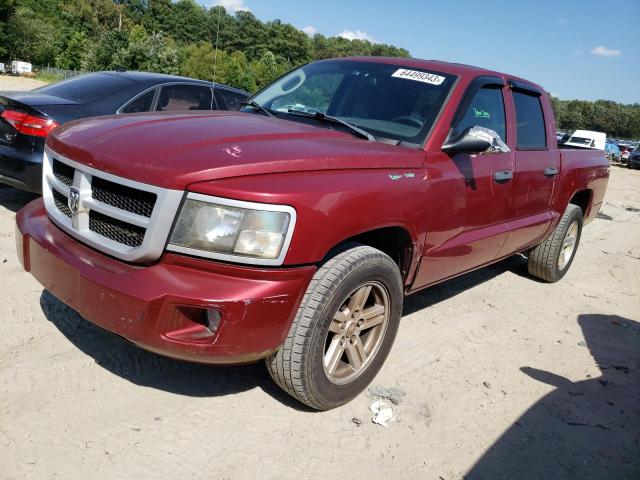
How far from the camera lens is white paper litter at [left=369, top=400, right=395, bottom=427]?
278 centimetres

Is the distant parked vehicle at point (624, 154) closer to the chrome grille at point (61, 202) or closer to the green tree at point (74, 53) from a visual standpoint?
the chrome grille at point (61, 202)

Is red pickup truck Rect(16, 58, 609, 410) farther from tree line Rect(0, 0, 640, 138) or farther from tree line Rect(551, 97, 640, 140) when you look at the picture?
tree line Rect(551, 97, 640, 140)

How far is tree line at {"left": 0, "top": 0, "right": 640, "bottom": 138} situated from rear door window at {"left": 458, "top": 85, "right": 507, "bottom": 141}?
39.9 metres

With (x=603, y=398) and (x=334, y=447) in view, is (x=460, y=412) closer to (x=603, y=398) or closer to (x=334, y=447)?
(x=334, y=447)

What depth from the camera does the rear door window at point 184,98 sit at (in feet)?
19.4

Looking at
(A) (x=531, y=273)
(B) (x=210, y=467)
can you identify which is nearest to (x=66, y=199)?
(B) (x=210, y=467)

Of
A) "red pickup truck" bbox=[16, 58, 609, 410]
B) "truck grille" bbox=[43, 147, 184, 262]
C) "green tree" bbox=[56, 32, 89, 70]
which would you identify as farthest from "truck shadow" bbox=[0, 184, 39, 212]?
"green tree" bbox=[56, 32, 89, 70]

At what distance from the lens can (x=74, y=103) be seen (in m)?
5.25

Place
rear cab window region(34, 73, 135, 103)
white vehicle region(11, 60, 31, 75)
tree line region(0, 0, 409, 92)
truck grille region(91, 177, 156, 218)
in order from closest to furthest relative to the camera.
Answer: truck grille region(91, 177, 156, 218) → rear cab window region(34, 73, 135, 103) → tree line region(0, 0, 409, 92) → white vehicle region(11, 60, 31, 75)

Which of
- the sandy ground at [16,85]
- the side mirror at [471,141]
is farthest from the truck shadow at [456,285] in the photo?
the sandy ground at [16,85]

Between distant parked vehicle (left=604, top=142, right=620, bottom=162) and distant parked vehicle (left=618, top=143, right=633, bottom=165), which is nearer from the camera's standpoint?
distant parked vehicle (left=618, top=143, right=633, bottom=165)

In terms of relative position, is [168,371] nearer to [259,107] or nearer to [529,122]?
[259,107]

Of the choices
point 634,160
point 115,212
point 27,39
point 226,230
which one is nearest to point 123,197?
point 115,212

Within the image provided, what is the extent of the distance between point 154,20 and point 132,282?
107 metres
